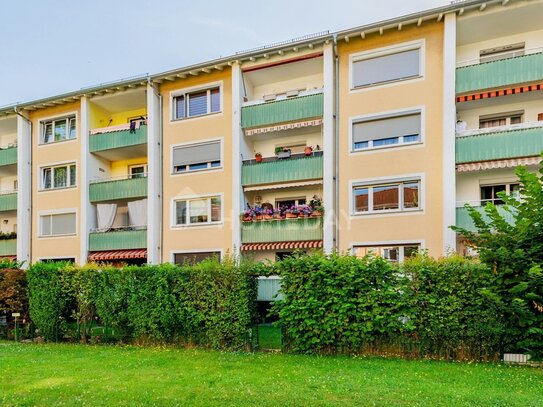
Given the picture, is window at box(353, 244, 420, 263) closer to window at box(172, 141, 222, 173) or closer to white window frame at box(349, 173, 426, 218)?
white window frame at box(349, 173, 426, 218)

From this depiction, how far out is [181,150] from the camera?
22.1 metres

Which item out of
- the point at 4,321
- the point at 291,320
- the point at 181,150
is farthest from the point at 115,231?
the point at 291,320

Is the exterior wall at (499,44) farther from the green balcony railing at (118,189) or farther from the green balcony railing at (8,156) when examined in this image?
Result: the green balcony railing at (8,156)

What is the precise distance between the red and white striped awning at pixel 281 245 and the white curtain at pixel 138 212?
22.2 ft

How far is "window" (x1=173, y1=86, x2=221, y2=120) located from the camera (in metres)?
21.7

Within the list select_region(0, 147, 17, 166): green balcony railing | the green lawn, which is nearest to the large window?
select_region(0, 147, 17, 166): green balcony railing

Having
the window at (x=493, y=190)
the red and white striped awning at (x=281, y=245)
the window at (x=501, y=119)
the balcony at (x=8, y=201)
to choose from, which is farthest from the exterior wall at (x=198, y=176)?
the window at (x=501, y=119)

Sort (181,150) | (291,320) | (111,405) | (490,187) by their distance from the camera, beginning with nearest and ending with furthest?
(111,405)
(291,320)
(490,187)
(181,150)

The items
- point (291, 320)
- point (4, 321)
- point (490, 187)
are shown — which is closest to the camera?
point (291, 320)

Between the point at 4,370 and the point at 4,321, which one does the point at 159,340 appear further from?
the point at 4,321

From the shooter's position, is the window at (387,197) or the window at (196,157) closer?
the window at (387,197)

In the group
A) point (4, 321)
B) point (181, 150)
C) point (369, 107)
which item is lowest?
point (4, 321)

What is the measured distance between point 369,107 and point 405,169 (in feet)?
11.4

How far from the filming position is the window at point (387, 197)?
17484mm
